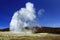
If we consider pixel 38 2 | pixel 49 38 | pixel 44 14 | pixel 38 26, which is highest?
pixel 38 2

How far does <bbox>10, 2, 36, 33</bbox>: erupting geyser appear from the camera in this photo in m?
3.51

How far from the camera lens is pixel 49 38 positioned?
11.4 feet

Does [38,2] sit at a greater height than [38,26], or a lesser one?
greater

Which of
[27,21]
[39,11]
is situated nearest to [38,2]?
[39,11]

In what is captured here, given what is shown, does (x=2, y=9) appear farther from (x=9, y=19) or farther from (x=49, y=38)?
(x=49, y=38)

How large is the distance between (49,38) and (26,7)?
729 millimetres

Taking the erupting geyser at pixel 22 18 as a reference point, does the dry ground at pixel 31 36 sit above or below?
below

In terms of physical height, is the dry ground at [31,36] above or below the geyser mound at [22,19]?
below

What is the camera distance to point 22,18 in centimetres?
358

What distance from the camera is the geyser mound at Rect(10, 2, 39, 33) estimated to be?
3.51 m

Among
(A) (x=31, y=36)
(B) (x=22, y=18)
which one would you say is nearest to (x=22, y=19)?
(B) (x=22, y=18)

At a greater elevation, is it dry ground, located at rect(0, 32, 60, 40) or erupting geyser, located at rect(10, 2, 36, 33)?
erupting geyser, located at rect(10, 2, 36, 33)

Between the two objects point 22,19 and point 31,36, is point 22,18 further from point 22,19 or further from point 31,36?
point 31,36

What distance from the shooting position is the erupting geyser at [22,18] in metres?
3.51
